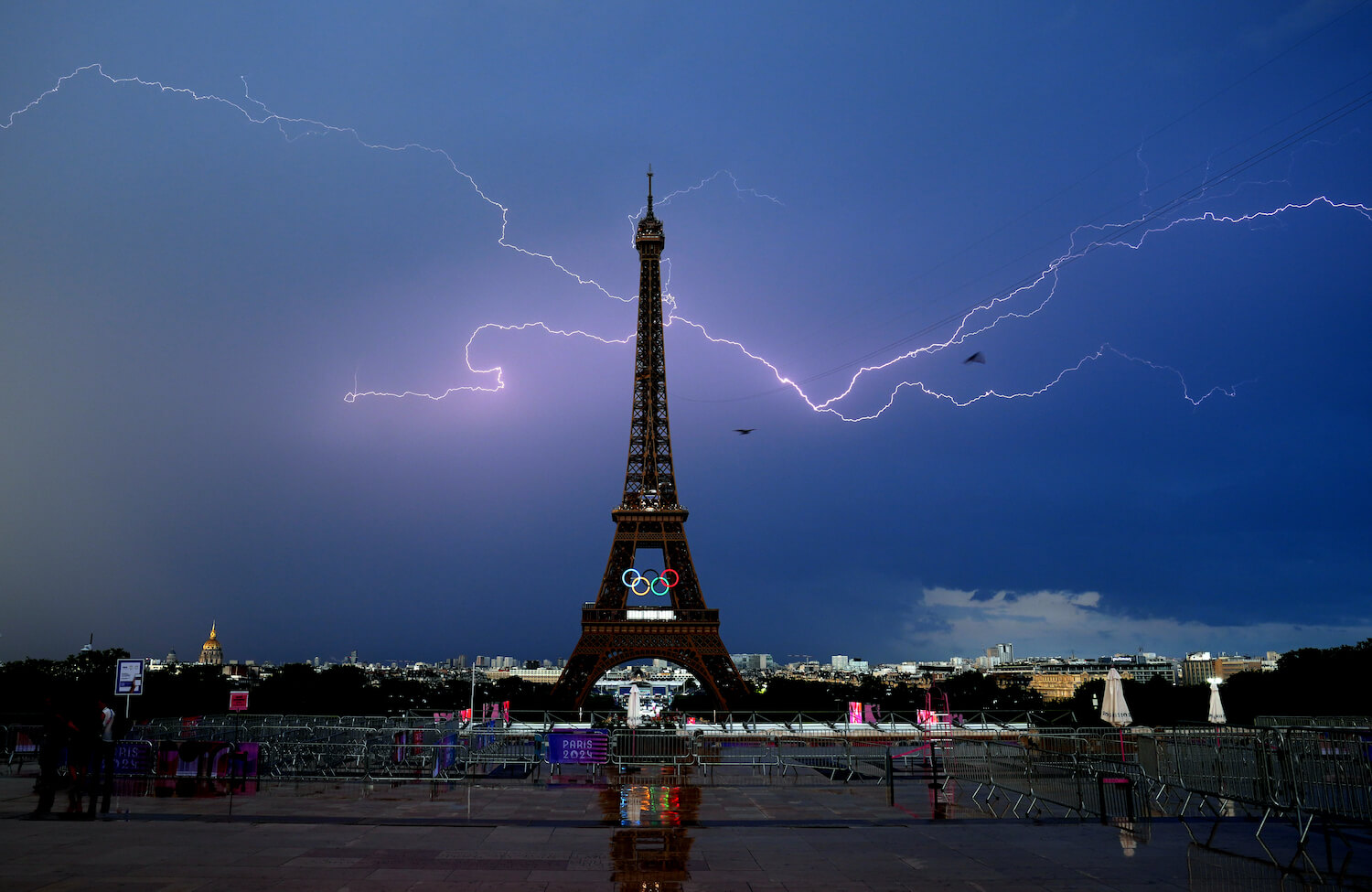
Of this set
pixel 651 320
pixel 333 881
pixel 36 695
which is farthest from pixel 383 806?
pixel 36 695

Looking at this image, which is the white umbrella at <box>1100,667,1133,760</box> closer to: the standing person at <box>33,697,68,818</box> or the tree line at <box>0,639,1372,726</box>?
the tree line at <box>0,639,1372,726</box>

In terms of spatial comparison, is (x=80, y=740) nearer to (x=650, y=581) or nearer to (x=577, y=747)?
(x=577, y=747)

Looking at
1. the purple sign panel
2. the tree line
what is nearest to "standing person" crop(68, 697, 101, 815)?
the purple sign panel

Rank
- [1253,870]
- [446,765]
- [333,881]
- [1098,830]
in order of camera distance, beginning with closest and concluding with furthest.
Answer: [333,881]
[1253,870]
[1098,830]
[446,765]

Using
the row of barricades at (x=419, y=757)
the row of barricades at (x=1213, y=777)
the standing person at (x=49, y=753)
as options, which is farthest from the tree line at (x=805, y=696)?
the standing person at (x=49, y=753)

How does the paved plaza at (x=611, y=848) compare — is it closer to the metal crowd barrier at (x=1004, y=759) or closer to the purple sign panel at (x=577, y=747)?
the metal crowd barrier at (x=1004, y=759)

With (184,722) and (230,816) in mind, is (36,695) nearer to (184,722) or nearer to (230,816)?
(184,722)
